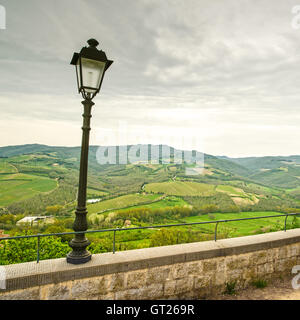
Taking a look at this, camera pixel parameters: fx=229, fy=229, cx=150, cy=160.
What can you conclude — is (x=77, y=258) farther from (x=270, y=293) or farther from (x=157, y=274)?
(x=270, y=293)

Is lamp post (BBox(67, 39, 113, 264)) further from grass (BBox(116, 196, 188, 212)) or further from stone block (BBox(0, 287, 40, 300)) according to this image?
grass (BBox(116, 196, 188, 212))

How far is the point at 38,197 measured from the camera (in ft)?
278

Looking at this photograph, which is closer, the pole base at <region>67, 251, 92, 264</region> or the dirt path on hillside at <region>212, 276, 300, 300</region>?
the pole base at <region>67, 251, 92, 264</region>

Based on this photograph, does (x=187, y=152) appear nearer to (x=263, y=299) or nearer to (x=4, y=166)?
(x=4, y=166)

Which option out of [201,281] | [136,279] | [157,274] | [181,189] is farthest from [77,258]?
[181,189]

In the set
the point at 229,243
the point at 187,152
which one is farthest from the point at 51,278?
the point at 187,152

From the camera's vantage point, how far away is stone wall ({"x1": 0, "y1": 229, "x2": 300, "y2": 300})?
316cm

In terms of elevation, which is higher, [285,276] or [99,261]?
[99,261]

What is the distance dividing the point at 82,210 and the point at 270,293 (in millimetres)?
3913

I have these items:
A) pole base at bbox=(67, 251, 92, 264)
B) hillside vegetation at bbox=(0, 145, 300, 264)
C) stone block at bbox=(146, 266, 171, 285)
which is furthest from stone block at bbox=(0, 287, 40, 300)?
hillside vegetation at bbox=(0, 145, 300, 264)

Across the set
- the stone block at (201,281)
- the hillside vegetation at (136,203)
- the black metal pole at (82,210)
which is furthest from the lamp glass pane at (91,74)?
the hillside vegetation at (136,203)

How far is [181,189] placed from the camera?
10494cm
